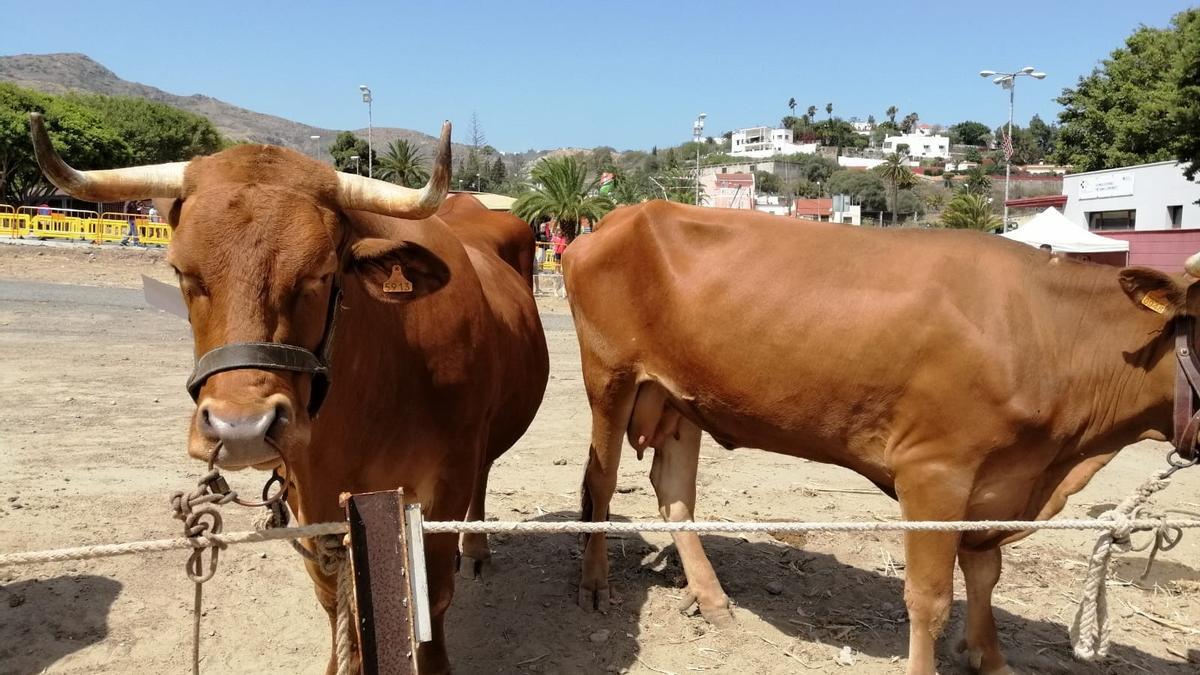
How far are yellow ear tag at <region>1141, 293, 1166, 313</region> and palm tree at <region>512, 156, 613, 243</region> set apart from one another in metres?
30.2

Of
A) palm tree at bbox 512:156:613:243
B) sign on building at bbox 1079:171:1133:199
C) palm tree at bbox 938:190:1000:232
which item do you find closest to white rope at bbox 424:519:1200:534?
palm tree at bbox 512:156:613:243

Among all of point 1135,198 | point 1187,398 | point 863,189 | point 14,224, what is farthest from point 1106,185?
point 863,189

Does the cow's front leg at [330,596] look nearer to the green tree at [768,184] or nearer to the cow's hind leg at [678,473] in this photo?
the cow's hind leg at [678,473]

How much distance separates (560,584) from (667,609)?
70 cm

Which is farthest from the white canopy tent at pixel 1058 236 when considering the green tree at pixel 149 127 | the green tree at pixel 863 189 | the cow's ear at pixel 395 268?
the green tree at pixel 863 189

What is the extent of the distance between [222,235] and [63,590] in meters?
3.22

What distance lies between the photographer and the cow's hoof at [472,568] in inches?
204

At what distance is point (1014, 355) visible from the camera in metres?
3.54

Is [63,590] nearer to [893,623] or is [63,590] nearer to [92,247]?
[893,623]

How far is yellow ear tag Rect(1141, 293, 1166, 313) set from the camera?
349cm

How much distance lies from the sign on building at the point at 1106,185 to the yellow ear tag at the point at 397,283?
38.2m

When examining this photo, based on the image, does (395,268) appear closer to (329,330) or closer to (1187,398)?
(329,330)

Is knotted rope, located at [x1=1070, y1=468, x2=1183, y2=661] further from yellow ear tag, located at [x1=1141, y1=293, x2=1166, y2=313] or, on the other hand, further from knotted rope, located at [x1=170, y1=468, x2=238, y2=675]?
knotted rope, located at [x1=170, y1=468, x2=238, y2=675]

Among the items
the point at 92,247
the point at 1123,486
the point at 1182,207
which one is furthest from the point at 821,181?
the point at 1123,486
